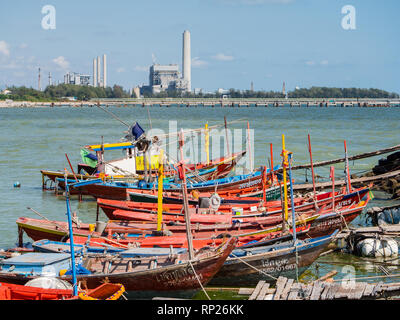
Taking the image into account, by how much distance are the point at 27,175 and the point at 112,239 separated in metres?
25.9

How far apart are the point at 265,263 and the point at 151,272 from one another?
10.7 ft

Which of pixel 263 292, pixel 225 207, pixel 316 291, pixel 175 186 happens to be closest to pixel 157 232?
pixel 225 207

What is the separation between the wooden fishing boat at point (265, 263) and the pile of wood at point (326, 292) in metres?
2.17

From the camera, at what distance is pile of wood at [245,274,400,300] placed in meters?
13.8

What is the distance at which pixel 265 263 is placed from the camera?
55.1ft

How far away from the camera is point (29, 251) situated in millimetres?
17672

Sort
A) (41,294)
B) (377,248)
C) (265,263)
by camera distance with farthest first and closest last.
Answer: (377,248), (265,263), (41,294)

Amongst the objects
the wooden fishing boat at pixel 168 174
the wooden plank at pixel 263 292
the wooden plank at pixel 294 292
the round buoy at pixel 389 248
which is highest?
the wooden fishing boat at pixel 168 174

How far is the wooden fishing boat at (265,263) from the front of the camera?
1672cm

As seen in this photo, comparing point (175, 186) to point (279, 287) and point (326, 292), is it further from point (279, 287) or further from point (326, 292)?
point (326, 292)

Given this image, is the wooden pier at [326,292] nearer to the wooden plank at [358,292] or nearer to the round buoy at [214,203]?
the wooden plank at [358,292]

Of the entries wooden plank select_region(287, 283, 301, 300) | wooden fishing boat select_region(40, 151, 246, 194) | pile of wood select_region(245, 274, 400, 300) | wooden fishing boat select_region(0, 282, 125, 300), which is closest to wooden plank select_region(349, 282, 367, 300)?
pile of wood select_region(245, 274, 400, 300)

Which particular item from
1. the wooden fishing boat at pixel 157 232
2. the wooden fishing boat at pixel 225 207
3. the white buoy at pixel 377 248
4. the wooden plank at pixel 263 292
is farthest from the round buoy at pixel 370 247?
the wooden plank at pixel 263 292

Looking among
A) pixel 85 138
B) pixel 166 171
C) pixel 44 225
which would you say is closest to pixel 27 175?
A: pixel 166 171
